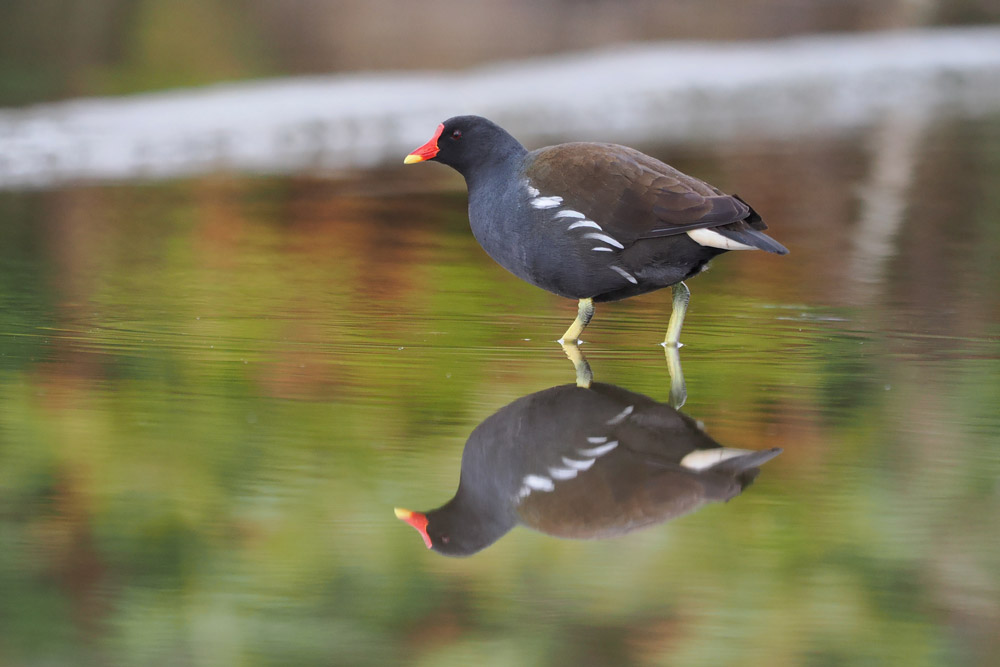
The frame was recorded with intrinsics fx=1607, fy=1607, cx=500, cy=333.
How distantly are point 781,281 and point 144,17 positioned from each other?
589 inches

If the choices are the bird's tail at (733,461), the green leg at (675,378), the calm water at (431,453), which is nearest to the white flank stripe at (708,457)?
the bird's tail at (733,461)

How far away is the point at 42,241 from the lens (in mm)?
9016

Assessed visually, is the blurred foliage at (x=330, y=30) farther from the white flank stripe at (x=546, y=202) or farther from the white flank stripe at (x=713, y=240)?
the white flank stripe at (x=713, y=240)

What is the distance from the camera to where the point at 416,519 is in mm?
4176

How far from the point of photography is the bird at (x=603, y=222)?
5996mm

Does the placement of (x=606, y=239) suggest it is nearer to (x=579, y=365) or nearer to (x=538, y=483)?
(x=579, y=365)

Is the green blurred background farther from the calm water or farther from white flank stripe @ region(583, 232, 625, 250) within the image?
white flank stripe @ region(583, 232, 625, 250)

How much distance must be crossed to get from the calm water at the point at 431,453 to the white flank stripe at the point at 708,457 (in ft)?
0.42

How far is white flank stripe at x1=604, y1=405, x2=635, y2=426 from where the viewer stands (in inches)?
203

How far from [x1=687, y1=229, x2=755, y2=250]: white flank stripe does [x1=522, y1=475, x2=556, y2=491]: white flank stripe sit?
1712 mm

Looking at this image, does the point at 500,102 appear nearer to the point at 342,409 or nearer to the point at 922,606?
the point at 342,409

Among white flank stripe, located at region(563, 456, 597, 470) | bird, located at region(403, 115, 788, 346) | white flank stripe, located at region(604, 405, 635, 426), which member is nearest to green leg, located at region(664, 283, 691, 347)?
bird, located at region(403, 115, 788, 346)

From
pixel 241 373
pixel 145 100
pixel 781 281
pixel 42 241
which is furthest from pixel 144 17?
pixel 241 373

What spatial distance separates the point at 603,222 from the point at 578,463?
164cm
